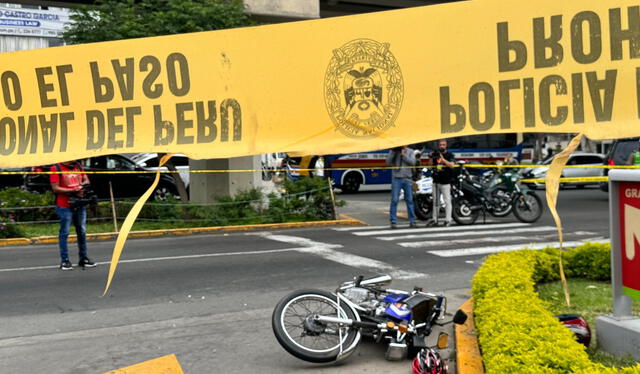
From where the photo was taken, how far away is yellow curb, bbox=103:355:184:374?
5.30 metres

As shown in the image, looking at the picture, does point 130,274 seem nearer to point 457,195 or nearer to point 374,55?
point 374,55

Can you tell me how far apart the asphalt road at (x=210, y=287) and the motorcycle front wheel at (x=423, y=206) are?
60.4 inches

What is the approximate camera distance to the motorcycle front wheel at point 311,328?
5266 mm

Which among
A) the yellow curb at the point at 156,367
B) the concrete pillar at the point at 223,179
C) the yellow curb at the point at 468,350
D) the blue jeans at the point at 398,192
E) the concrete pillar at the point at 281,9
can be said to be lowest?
the yellow curb at the point at 156,367

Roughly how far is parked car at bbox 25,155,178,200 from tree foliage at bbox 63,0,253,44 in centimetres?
544

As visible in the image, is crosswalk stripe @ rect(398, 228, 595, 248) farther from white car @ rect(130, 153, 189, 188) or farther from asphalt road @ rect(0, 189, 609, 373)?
white car @ rect(130, 153, 189, 188)

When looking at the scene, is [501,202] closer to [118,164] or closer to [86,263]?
[86,263]

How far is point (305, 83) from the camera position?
4.62m

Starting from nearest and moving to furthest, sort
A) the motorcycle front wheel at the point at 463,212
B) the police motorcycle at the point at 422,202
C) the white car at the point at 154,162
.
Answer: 1. the motorcycle front wheel at the point at 463,212
2. the police motorcycle at the point at 422,202
3. the white car at the point at 154,162

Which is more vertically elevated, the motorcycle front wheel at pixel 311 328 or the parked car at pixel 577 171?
the parked car at pixel 577 171

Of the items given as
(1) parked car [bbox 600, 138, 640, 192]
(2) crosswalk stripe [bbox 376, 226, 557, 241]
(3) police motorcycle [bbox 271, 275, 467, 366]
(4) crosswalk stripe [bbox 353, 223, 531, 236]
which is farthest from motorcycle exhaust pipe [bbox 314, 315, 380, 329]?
(1) parked car [bbox 600, 138, 640, 192]

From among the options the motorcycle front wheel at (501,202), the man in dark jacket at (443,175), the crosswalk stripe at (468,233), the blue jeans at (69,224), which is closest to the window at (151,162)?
the man in dark jacket at (443,175)

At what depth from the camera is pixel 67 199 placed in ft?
Answer: 31.5

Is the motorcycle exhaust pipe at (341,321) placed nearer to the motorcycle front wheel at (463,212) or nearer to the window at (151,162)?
the motorcycle front wheel at (463,212)
